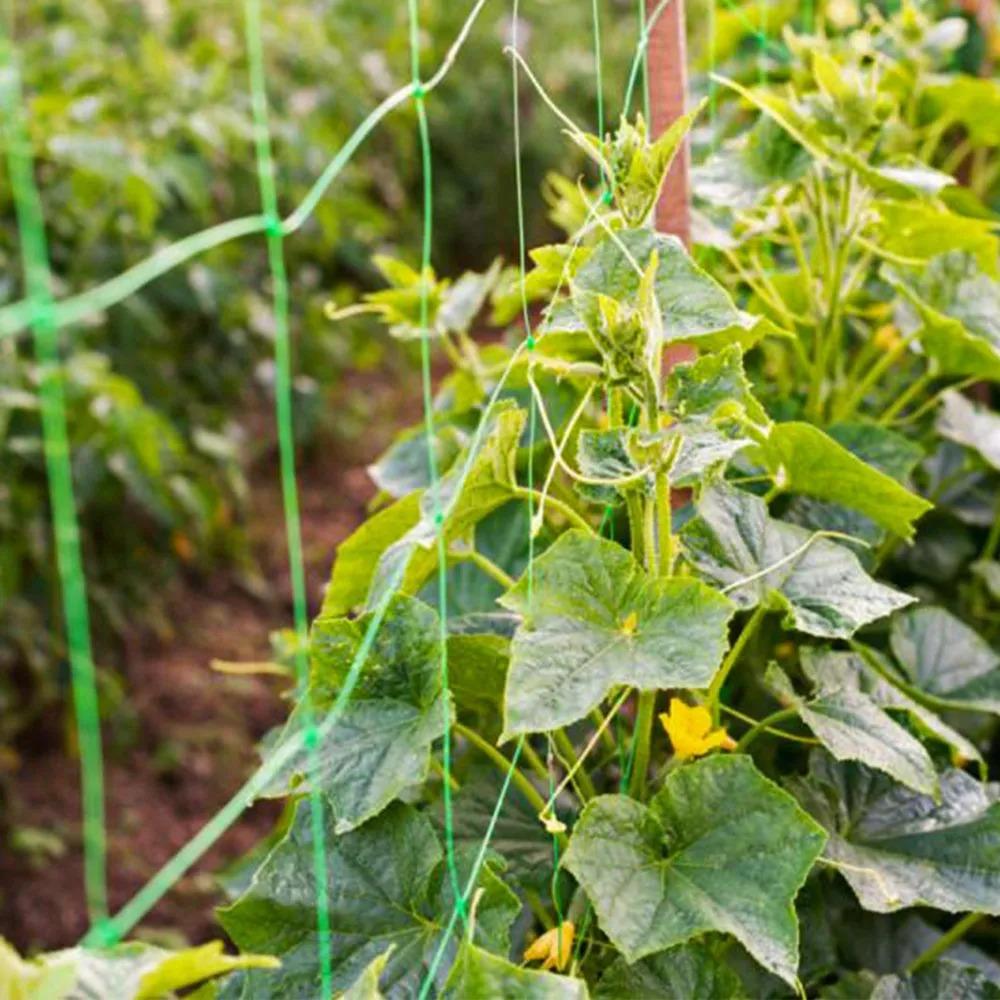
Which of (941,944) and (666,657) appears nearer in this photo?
(666,657)

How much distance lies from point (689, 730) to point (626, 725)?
1.01ft

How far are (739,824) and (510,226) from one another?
428 centimetres

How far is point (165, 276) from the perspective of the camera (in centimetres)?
341

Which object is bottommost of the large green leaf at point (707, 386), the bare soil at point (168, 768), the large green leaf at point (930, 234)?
the bare soil at point (168, 768)

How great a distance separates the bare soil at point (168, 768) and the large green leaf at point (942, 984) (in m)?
1.63

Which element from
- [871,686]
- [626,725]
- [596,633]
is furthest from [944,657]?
[596,633]

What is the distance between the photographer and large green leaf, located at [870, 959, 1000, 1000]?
129 cm

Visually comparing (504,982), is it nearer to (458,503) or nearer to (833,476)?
(458,503)

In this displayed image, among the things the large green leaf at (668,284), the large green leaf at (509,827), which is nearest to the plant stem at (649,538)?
the large green leaf at (668,284)

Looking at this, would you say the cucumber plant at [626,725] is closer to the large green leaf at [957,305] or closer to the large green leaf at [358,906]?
the large green leaf at [358,906]

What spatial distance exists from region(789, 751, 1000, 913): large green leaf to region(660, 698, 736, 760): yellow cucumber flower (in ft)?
0.44

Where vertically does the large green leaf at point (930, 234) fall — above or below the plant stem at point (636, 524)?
above

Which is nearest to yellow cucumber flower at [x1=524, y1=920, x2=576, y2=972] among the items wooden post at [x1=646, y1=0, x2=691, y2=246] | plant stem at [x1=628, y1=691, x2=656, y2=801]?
plant stem at [x1=628, y1=691, x2=656, y2=801]

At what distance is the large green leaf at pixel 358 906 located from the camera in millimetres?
1098
